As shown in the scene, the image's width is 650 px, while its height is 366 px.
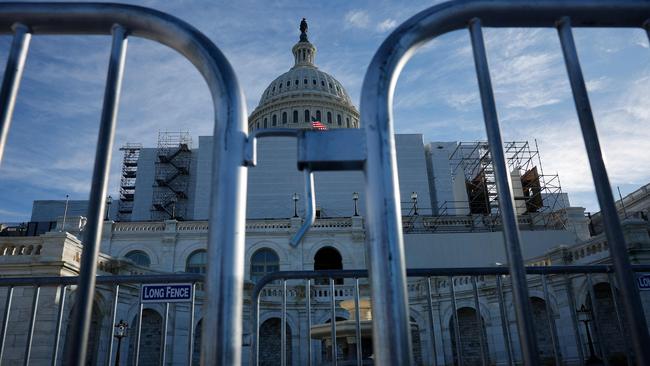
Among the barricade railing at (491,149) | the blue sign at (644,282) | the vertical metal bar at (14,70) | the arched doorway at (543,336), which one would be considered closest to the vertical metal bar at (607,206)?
the barricade railing at (491,149)

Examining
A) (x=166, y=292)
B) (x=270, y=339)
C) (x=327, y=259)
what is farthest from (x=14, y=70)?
(x=327, y=259)

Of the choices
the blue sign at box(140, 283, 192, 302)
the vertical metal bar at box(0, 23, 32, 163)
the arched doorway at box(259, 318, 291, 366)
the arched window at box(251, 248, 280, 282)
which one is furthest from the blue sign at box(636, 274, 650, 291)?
the arched window at box(251, 248, 280, 282)

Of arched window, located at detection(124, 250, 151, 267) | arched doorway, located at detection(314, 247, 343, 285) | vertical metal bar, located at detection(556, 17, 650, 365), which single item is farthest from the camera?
arched doorway, located at detection(314, 247, 343, 285)

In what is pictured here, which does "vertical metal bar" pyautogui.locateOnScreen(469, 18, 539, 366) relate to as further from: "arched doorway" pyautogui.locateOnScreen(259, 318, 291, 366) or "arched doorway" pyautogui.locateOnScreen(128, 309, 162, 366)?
"arched doorway" pyautogui.locateOnScreen(259, 318, 291, 366)

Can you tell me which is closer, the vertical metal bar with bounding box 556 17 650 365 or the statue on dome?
the vertical metal bar with bounding box 556 17 650 365

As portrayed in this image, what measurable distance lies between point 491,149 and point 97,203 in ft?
4.96

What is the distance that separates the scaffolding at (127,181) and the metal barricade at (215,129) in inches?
2057

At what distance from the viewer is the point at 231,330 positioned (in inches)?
62.2

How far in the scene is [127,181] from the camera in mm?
52594

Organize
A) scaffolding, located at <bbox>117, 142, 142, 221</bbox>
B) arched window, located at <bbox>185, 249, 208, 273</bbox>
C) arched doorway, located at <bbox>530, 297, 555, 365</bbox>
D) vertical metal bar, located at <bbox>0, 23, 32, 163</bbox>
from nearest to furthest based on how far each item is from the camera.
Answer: vertical metal bar, located at <bbox>0, 23, 32, 163</bbox>
arched doorway, located at <bbox>530, 297, 555, 365</bbox>
arched window, located at <bbox>185, 249, 208, 273</bbox>
scaffolding, located at <bbox>117, 142, 142, 221</bbox>

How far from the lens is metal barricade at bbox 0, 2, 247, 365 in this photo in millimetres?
1591

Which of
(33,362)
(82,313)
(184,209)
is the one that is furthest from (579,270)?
(184,209)

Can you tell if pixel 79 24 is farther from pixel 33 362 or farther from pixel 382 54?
pixel 33 362

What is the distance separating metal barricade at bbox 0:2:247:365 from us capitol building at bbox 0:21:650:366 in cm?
262
